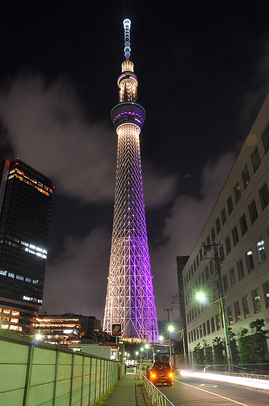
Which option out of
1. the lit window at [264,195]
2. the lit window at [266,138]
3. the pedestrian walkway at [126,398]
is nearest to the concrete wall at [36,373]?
the pedestrian walkway at [126,398]

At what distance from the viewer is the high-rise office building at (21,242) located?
155250 mm

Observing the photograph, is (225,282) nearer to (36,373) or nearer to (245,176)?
(245,176)

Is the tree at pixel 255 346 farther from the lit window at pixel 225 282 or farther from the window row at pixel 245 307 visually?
the lit window at pixel 225 282

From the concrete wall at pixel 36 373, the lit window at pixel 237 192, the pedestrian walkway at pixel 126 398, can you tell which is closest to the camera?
the concrete wall at pixel 36 373

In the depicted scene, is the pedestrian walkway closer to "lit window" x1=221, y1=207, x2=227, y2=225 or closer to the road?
the road

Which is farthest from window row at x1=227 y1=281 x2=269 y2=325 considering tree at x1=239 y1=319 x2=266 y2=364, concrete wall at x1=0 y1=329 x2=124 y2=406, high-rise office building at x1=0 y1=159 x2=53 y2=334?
high-rise office building at x1=0 y1=159 x2=53 y2=334

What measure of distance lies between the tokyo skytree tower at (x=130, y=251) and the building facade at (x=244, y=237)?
147 feet

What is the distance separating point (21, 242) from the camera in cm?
16912

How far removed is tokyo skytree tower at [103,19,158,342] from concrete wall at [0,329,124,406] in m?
84.0

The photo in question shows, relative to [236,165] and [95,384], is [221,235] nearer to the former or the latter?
[236,165]

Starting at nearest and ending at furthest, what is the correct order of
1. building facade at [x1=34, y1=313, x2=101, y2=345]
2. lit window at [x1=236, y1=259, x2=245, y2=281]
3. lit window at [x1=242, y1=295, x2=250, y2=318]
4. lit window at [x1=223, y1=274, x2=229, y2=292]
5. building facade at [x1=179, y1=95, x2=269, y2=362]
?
building facade at [x1=179, y1=95, x2=269, y2=362]
lit window at [x1=242, y1=295, x2=250, y2=318]
lit window at [x1=236, y1=259, x2=245, y2=281]
lit window at [x1=223, y1=274, x2=229, y2=292]
building facade at [x1=34, y1=313, x2=101, y2=345]

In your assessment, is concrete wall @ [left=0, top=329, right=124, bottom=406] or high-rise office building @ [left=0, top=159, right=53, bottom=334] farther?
high-rise office building @ [left=0, top=159, right=53, bottom=334]

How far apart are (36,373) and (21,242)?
17412cm

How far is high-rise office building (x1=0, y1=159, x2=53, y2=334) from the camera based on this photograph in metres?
155
